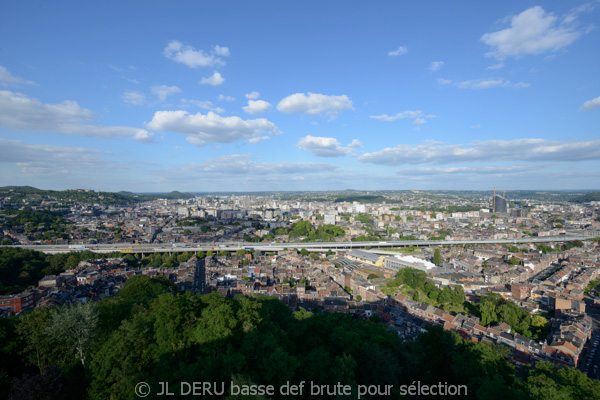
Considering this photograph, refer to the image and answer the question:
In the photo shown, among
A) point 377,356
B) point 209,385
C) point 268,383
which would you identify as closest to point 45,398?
point 209,385

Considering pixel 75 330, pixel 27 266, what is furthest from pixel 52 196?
pixel 75 330

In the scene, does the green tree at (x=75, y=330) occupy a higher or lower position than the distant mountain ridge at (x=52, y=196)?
lower

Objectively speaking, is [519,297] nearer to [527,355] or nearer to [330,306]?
[527,355]

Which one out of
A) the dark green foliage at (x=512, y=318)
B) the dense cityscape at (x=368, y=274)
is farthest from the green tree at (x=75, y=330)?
the dark green foliage at (x=512, y=318)

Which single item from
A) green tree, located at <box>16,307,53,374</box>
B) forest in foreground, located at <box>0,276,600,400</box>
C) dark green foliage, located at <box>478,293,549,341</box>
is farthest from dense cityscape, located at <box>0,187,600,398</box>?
forest in foreground, located at <box>0,276,600,400</box>

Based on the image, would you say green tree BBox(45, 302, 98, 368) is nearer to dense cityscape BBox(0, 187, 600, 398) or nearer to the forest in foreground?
the forest in foreground

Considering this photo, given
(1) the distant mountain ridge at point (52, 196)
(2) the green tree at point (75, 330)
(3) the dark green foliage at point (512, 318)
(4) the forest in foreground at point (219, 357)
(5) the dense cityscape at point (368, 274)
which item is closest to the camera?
(4) the forest in foreground at point (219, 357)

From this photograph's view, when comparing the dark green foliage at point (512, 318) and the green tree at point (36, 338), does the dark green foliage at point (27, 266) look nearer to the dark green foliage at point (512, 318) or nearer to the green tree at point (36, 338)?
the green tree at point (36, 338)

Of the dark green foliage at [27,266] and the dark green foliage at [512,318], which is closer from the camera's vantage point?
the dark green foliage at [512,318]

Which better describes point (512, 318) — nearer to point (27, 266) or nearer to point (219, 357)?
point (219, 357)

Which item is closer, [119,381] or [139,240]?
[119,381]

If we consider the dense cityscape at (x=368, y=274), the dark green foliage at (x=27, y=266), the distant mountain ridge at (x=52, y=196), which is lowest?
the dense cityscape at (x=368, y=274)
